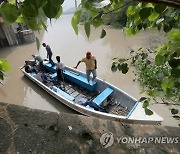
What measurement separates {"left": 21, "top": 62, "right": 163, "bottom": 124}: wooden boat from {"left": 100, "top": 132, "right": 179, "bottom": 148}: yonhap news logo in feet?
13.4

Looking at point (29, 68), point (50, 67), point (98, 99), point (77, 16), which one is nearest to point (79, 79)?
point (98, 99)

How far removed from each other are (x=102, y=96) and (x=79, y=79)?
146 cm

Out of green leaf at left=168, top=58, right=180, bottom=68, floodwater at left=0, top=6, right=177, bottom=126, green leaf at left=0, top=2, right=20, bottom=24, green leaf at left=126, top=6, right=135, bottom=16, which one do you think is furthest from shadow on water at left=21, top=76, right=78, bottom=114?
green leaf at left=0, top=2, right=20, bottom=24

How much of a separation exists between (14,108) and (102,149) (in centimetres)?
73

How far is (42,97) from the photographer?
8305 millimetres

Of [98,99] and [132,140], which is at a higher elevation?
[132,140]

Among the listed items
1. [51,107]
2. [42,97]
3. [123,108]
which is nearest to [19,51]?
[42,97]

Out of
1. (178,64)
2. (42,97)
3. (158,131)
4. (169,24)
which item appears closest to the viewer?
(178,64)

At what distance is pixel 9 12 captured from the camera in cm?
50

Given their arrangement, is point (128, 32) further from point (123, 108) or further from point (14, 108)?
point (123, 108)

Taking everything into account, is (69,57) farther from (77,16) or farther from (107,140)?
(77,16)

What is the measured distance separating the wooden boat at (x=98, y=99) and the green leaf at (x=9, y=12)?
514 cm

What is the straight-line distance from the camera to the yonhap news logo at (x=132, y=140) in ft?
4.17

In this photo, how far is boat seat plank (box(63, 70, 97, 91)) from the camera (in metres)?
Result: 7.12
